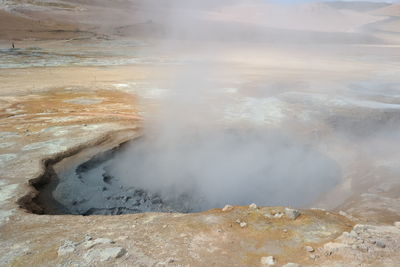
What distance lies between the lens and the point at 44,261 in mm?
2342

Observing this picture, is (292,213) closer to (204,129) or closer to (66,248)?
(66,248)

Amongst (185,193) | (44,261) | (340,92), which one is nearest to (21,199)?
(44,261)

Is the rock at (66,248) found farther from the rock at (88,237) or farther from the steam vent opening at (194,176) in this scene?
the steam vent opening at (194,176)

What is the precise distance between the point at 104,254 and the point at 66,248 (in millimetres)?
297

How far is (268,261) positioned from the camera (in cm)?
231

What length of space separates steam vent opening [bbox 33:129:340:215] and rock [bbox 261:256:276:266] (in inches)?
75.9

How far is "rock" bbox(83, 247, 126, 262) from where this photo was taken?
2.34 meters

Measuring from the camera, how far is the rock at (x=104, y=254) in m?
2.34

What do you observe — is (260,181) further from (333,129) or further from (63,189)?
(63,189)

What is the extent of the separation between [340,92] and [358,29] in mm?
38216

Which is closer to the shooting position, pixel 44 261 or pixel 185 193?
pixel 44 261

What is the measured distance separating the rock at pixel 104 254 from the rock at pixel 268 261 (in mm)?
958

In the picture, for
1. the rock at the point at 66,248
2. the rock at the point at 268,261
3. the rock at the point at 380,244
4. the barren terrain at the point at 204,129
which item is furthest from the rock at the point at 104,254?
the rock at the point at 380,244

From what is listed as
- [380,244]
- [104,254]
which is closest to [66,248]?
[104,254]
